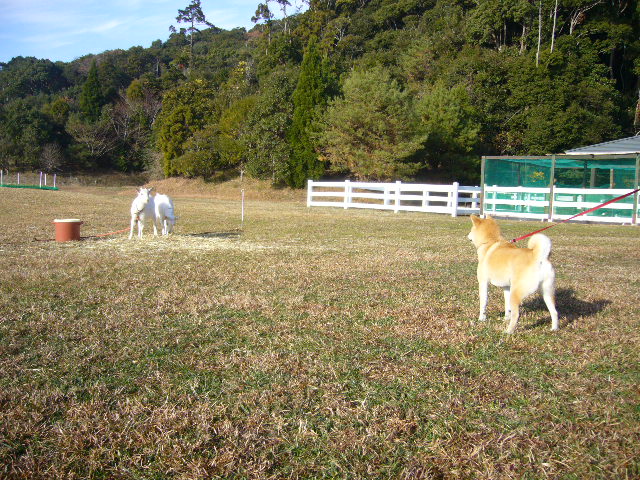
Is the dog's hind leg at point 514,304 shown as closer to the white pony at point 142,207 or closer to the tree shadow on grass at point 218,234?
the tree shadow on grass at point 218,234

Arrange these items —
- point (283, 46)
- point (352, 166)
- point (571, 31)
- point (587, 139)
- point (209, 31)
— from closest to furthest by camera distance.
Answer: point (352, 166) → point (587, 139) → point (571, 31) → point (283, 46) → point (209, 31)

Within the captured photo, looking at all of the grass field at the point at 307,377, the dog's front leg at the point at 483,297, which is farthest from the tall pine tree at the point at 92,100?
the dog's front leg at the point at 483,297

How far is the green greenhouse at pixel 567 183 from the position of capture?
55.0 feet

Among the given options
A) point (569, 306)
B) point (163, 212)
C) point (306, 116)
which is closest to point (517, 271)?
point (569, 306)

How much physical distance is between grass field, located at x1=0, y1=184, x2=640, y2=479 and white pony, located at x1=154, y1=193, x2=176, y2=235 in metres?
4.16

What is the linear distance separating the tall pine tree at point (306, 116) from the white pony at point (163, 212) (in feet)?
78.6

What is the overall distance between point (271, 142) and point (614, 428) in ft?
114

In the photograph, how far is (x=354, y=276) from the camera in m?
6.66

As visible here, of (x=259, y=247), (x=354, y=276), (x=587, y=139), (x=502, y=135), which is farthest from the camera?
(x=502, y=135)

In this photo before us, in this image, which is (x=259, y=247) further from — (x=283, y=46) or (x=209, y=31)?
(x=209, y=31)

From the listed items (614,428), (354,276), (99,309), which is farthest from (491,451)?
(354,276)

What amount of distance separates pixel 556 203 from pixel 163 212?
47.1 ft

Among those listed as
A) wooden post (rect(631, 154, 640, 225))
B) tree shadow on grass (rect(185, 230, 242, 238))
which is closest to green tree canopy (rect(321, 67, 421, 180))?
wooden post (rect(631, 154, 640, 225))

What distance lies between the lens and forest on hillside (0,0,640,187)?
32.1 metres
